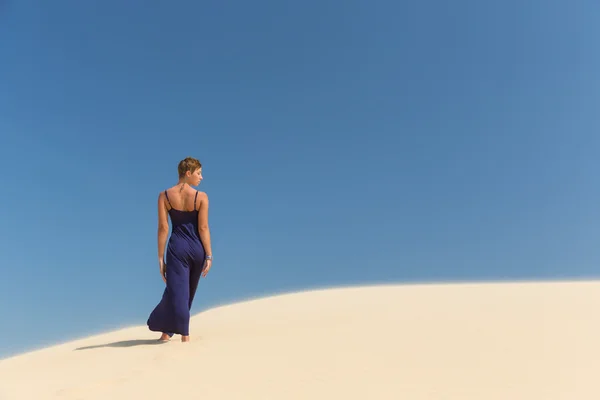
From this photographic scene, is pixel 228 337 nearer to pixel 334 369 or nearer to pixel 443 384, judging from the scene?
pixel 334 369

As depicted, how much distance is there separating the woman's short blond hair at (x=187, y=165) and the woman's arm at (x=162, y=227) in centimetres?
42

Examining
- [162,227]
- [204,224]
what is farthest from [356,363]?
[162,227]

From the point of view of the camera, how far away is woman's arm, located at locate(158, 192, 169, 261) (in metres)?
6.45

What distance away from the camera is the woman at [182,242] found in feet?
20.7

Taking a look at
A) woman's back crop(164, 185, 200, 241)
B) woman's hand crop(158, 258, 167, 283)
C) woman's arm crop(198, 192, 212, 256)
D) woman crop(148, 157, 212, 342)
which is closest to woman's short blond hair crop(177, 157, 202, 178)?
woman crop(148, 157, 212, 342)

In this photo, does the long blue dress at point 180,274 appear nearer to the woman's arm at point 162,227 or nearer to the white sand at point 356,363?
the woman's arm at point 162,227

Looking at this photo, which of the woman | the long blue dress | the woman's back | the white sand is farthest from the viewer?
the woman's back

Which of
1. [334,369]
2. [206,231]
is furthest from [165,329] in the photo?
[334,369]

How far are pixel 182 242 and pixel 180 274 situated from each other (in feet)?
1.53

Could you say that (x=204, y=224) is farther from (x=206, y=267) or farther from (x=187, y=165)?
(x=187, y=165)

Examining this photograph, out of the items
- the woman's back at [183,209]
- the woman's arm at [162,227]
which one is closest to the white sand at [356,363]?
the woman's arm at [162,227]

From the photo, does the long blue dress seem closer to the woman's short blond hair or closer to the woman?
the woman

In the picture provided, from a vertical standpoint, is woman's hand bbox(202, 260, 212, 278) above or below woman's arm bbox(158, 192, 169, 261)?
below

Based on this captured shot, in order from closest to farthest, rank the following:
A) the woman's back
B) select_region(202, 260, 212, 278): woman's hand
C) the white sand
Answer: the white sand → the woman's back → select_region(202, 260, 212, 278): woman's hand
